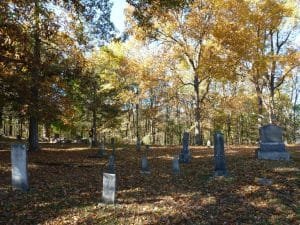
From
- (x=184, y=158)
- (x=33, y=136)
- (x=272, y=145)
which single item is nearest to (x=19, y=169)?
(x=184, y=158)

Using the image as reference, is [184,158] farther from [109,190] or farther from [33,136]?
[33,136]

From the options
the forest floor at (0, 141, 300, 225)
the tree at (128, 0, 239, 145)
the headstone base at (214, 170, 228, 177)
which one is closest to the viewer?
the forest floor at (0, 141, 300, 225)

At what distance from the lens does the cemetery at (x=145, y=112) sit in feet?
29.1

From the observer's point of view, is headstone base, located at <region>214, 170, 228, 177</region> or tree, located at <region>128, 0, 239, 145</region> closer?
headstone base, located at <region>214, 170, 228, 177</region>

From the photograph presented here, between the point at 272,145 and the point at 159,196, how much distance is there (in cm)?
836

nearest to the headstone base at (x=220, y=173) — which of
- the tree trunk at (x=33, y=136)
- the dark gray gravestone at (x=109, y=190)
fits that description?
the dark gray gravestone at (x=109, y=190)

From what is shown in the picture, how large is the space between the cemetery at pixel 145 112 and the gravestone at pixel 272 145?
0.16 feet

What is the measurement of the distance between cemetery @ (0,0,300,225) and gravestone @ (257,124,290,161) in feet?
0.16

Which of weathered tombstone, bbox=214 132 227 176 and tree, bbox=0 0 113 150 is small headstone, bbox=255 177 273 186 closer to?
weathered tombstone, bbox=214 132 227 176

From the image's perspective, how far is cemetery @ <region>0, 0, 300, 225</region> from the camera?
29.1ft

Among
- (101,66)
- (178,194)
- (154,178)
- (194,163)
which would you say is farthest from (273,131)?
(101,66)

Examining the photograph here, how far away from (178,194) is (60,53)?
41.6 feet

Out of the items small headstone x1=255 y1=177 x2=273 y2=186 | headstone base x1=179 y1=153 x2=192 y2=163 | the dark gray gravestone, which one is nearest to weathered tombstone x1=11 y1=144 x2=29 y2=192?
the dark gray gravestone

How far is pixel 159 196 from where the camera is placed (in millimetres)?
10000
